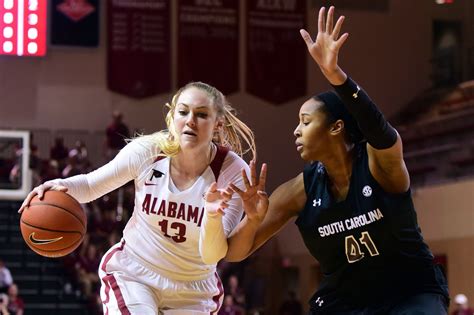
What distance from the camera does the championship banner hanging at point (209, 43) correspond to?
62.9 feet

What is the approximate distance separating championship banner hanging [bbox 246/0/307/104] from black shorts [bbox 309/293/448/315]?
51.4 ft

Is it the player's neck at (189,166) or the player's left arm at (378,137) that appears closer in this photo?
the player's left arm at (378,137)

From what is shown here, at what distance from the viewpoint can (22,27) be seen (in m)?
10.4

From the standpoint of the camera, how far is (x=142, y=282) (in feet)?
14.8

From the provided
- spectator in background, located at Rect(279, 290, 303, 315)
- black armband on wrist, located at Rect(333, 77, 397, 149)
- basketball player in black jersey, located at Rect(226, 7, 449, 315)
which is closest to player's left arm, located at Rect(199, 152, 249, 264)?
basketball player in black jersey, located at Rect(226, 7, 449, 315)

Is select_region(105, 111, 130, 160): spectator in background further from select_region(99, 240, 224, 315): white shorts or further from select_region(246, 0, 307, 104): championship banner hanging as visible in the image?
select_region(99, 240, 224, 315): white shorts

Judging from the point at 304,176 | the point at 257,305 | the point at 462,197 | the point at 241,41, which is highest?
the point at 241,41

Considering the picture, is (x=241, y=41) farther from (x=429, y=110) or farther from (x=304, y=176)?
(x=304, y=176)

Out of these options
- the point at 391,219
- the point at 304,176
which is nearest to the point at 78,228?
the point at 304,176

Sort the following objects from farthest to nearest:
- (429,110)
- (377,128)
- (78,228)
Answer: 1. (429,110)
2. (78,228)
3. (377,128)

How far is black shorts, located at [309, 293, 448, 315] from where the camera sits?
3.78 metres

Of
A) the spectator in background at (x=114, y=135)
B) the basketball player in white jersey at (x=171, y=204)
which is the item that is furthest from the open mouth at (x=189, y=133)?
the spectator in background at (x=114, y=135)

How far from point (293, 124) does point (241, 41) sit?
1984mm

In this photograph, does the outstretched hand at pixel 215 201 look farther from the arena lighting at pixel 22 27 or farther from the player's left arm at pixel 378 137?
the arena lighting at pixel 22 27
